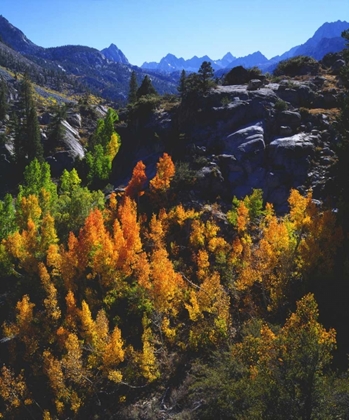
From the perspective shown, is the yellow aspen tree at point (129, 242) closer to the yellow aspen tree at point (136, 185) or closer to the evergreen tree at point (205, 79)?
the yellow aspen tree at point (136, 185)

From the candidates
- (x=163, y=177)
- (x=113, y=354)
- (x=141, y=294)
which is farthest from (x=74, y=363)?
(x=163, y=177)

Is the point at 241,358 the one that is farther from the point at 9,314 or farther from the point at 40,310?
the point at 9,314

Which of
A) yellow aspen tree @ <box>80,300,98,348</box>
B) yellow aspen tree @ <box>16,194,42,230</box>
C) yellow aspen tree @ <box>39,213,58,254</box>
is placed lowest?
yellow aspen tree @ <box>80,300,98,348</box>

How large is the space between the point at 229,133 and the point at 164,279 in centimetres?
3917

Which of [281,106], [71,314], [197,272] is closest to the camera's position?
[71,314]

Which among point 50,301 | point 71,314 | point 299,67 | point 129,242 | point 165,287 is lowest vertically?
point 71,314

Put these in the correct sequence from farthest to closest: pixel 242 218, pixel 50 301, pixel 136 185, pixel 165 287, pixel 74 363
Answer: pixel 136 185
pixel 242 218
pixel 50 301
pixel 165 287
pixel 74 363

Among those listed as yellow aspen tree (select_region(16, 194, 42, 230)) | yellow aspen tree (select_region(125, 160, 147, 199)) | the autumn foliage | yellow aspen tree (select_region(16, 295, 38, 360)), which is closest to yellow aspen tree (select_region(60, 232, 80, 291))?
the autumn foliage

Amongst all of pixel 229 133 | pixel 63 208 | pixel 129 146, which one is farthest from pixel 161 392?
pixel 129 146

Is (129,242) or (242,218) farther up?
(242,218)

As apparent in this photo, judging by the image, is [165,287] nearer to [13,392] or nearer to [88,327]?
[88,327]

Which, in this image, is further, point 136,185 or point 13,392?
point 136,185

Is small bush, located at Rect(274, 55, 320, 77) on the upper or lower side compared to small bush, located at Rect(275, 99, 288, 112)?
upper

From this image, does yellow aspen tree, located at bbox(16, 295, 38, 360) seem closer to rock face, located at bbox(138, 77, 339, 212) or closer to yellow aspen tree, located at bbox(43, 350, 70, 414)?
yellow aspen tree, located at bbox(43, 350, 70, 414)
